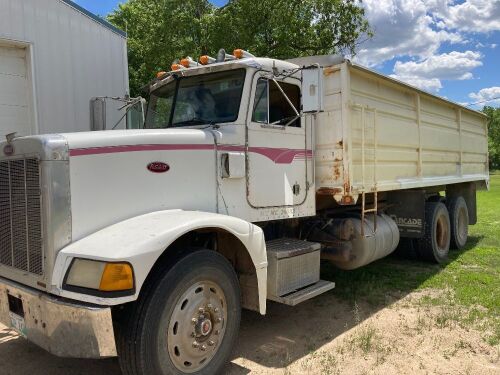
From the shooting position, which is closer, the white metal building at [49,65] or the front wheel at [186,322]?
the front wheel at [186,322]

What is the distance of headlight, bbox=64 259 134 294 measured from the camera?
10.1ft

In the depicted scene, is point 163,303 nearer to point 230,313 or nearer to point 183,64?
point 230,313

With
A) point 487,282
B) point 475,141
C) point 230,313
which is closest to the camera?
point 230,313

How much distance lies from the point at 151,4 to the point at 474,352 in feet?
66.4

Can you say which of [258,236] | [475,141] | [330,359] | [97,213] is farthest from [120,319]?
[475,141]

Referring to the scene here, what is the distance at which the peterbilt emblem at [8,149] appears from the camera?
3.68 m

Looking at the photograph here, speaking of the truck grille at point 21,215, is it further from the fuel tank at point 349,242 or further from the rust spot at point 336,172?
the fuel tank at point 349,242

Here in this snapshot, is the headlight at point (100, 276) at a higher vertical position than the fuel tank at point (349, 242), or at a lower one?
higher

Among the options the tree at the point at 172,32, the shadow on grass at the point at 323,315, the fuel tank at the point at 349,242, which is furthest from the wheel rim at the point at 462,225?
the tree at the point at 172,32

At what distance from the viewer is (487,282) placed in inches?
264

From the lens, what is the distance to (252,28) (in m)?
16.2

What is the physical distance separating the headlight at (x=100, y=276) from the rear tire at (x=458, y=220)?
289 inches

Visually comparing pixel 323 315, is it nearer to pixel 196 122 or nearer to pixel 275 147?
pixel 275 147

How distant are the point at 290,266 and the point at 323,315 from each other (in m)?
1.08
